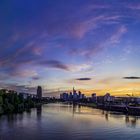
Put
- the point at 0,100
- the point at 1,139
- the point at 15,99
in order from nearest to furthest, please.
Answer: the point at 1,139
the point at 0,100
the point at 15,99

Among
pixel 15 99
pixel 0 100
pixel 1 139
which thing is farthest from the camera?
pixel 15 99

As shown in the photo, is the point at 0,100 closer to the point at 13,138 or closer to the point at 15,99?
the point at 15,99

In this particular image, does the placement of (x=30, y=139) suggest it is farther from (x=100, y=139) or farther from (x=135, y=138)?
(x=135, y=138)

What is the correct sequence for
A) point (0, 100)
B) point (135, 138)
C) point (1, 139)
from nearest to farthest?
point (1, 139) → point (135, 138) → point (0, 100)

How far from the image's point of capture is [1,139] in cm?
5556

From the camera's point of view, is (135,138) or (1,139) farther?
(135,138)

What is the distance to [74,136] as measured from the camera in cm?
6053

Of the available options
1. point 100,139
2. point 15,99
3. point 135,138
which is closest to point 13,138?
point 100,139

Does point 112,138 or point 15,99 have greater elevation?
point 15,99

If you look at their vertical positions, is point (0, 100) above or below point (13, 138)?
above

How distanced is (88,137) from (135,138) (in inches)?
356

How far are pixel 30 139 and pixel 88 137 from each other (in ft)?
37.7

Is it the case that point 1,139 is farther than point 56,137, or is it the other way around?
point 56,137

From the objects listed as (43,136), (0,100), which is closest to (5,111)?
(0,100)
